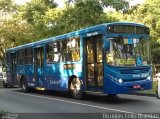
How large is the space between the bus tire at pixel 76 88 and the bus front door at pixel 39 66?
388 cm

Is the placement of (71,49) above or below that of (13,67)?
above

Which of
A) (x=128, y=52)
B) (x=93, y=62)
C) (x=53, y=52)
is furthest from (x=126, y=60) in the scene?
(x=53, y=52)

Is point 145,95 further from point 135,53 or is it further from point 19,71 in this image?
point 19,71

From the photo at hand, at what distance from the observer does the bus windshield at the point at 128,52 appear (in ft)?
52.2

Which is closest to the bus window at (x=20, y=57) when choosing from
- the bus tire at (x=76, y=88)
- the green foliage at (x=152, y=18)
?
the bus tire at (x=76, y=88)

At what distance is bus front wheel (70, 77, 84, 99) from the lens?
18.2 meters

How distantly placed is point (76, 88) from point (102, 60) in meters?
2.85

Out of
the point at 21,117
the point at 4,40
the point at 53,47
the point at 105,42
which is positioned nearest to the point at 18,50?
the point at 53,47

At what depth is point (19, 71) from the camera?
26.8 m

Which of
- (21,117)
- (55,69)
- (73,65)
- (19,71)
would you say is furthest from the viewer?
(19,71)

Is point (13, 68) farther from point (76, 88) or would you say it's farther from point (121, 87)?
point (121, 87)

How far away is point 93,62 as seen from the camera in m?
17.1

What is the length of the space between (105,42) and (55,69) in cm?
537

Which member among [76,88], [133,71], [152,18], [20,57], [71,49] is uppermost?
[152,18]
